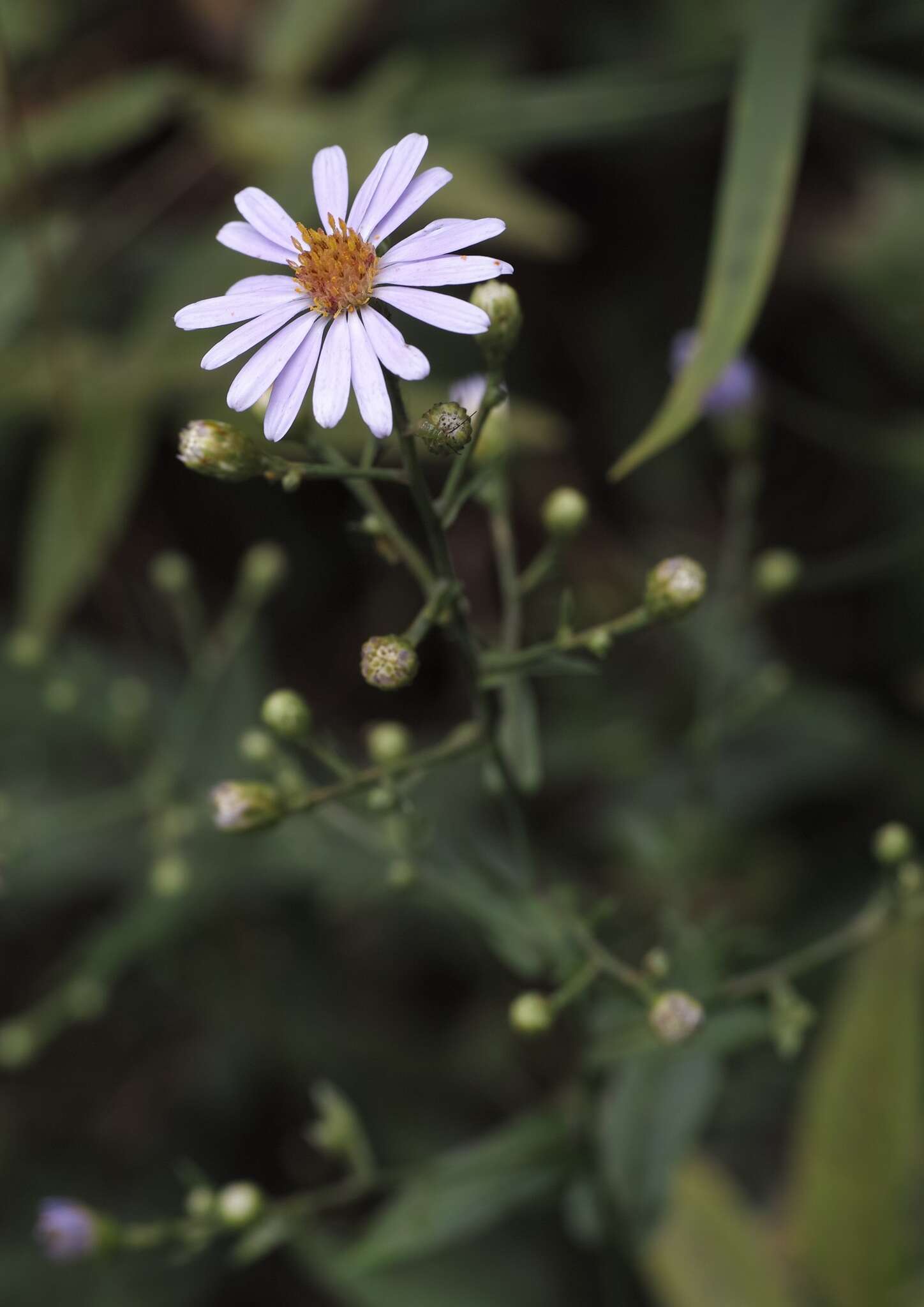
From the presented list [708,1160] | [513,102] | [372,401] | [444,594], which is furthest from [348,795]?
[513,102]

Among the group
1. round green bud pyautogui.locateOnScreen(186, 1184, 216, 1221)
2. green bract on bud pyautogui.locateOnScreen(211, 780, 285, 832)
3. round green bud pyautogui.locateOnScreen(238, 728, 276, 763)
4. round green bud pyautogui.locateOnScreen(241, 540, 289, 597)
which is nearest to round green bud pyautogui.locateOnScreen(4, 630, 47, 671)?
round green bud pyautogui.locateOnScreen(241, 540, 289, 597)

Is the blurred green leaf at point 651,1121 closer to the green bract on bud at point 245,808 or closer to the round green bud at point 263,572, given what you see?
the green bract on bud at point 245,808

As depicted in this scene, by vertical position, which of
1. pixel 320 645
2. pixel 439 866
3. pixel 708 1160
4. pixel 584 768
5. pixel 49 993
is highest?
pixel 320 645

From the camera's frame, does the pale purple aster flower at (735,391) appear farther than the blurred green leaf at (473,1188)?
Yes

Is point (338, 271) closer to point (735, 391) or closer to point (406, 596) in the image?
point (735, 391)

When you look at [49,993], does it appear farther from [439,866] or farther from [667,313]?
[667,313]

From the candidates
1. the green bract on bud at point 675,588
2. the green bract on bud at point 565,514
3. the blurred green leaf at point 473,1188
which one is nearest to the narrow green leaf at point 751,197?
the green bract on bud at point 565,514
